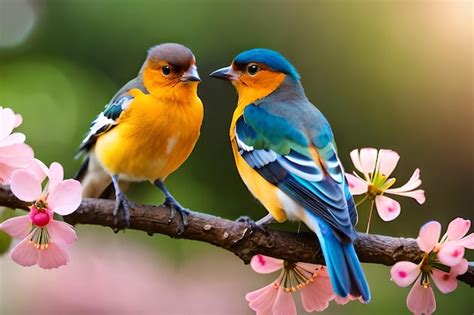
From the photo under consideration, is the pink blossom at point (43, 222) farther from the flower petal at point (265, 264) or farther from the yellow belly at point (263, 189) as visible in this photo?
the yellow belly at point (263, 189)

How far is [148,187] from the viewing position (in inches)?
156

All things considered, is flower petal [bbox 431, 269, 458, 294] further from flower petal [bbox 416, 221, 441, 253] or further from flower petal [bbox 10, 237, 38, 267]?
flower petal [bbox 10, 237, 38, 267]

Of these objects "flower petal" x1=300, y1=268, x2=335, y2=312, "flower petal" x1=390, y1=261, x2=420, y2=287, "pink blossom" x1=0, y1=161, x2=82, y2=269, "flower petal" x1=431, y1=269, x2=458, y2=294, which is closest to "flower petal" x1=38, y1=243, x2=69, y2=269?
"pink blossom" x1=0, y1=161, x2=82, y2=269

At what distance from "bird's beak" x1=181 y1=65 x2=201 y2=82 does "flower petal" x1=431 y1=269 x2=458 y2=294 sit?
2.95 ft

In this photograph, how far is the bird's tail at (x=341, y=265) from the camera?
144 cm

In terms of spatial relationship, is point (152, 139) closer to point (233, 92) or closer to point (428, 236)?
point (428, 236)

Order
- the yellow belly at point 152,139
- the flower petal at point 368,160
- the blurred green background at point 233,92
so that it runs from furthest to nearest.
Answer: the blurred green background at point 233,92, the yellow belly at point 152,139, the flower petal at point 368,160

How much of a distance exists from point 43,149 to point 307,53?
1.70 m

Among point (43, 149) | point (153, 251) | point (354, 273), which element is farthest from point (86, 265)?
point (354, 273)

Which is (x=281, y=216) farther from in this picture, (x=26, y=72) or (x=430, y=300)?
(x=26, y=72)

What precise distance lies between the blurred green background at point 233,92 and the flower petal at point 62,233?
2.21 meters

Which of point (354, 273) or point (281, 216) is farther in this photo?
point (281, 216)

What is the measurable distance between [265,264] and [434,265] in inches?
14.3

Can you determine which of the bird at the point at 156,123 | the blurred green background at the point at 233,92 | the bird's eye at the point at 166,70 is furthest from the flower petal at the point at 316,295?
the blurred green background at the point at 233,92
